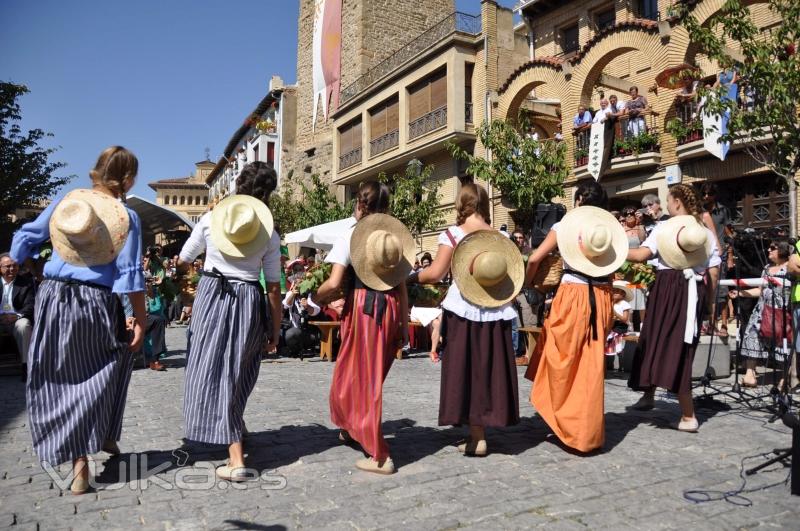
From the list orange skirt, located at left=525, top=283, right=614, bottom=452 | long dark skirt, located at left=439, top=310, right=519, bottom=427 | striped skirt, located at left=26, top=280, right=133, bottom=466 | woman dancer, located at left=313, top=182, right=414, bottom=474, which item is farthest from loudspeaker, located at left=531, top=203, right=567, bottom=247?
striped skirt, located at left=26, top=280, right=133, bottom=466

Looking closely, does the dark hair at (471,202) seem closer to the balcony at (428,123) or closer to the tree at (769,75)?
the tree at (769,75)

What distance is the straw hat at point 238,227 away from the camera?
12.6 feet

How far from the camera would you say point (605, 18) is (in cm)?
2241

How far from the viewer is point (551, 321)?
15.5ft

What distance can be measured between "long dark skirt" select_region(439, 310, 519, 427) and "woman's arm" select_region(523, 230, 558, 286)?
52 centimetres

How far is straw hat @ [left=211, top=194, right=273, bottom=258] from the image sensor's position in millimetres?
3846

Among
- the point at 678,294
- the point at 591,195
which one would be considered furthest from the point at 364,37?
the point at 678,294

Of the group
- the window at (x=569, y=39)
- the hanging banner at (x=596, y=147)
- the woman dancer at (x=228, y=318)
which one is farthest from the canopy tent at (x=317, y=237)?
the window at (x=569, y=39)

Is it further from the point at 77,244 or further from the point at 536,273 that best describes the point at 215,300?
the point at 536,273

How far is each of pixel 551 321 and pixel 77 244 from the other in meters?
3.27

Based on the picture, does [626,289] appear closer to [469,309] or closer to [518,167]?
[469,309]

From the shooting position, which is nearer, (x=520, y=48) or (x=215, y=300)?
(x=215, y=300)

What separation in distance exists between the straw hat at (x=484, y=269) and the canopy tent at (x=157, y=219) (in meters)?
12.6

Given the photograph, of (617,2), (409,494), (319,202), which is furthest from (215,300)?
(319,202)
